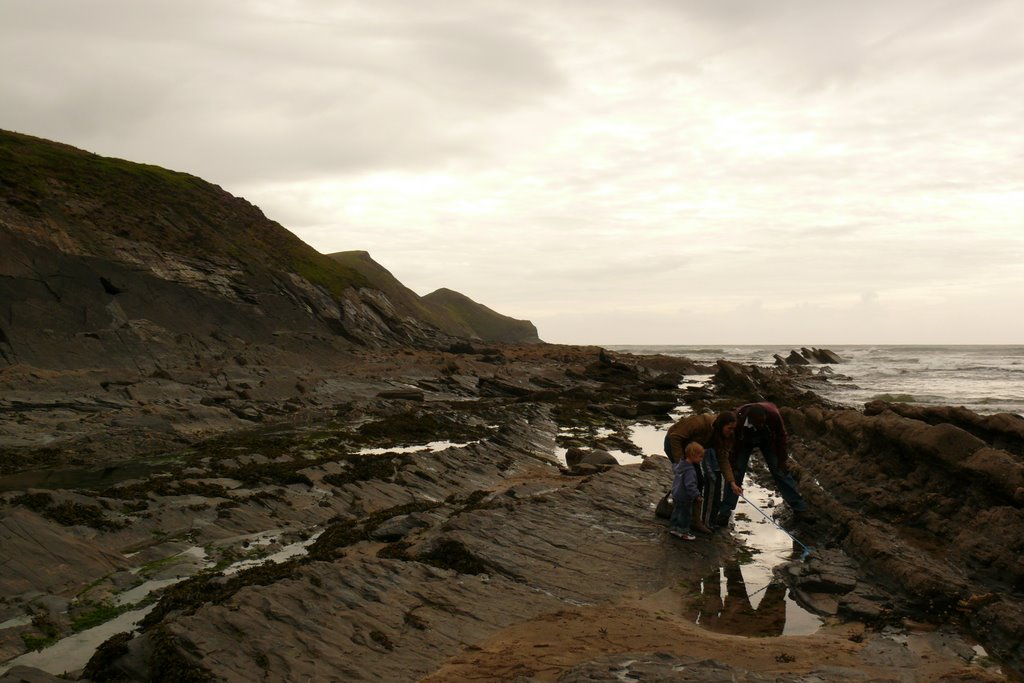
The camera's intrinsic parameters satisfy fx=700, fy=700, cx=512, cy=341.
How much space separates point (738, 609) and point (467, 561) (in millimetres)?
3700

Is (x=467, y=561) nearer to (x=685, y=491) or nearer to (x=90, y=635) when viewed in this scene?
(x=685, y=491)

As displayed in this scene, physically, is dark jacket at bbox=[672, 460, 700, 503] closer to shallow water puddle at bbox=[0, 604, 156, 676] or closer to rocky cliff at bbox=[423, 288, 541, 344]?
shallow water puddle at bbox=[0, 604, 156, 676]

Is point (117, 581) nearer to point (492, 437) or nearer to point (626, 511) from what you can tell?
point (626, 511)

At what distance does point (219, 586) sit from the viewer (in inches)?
339

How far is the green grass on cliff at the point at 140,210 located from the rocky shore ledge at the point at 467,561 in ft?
75.8

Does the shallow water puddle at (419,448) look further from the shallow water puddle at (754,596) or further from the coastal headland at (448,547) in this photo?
the shallow water puddle at (754,596)

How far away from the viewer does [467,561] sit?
975 centimetres

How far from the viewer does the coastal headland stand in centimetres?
718

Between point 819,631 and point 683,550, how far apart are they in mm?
3183

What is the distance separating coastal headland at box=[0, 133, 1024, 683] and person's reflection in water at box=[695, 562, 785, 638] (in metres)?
0.05

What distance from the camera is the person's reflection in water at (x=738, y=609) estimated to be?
28.4 feet

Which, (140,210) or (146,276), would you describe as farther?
(140,210)

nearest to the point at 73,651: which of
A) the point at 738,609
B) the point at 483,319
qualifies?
the point at 738,609

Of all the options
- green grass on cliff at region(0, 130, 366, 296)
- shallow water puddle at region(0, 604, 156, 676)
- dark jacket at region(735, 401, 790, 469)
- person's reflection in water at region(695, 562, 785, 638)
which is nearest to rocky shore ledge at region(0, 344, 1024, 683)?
shallow water puddle at region(0, 604, 156, 676)
